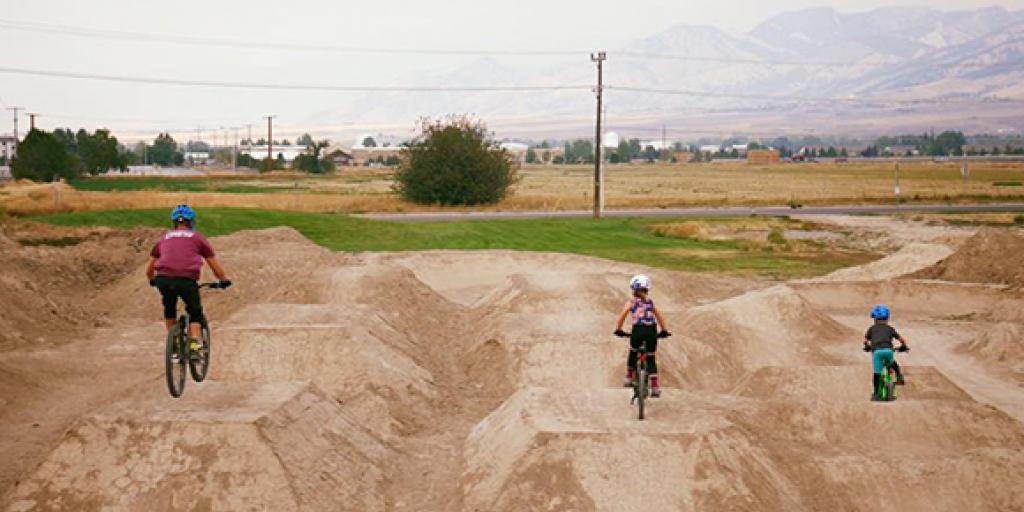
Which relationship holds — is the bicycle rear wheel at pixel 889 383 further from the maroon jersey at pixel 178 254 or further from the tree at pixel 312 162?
the tree at pixel 312 162

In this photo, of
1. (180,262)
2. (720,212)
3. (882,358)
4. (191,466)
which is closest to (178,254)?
(180,262)

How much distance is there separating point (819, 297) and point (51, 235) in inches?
1318

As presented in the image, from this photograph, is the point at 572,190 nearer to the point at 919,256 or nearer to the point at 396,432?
the point at 919,256

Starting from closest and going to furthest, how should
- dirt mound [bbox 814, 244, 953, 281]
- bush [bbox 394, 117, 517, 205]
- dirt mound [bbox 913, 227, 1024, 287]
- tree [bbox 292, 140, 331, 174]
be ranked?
dirt mound [bbox 913, 227, 1024, 287], dirt mound [bbox 814, 244, 953, 281], bush [bbox 394, 117, 517, 205], tree [bbox 292, 140, 331, 174]

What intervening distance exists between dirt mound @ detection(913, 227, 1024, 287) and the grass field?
22.4 ft

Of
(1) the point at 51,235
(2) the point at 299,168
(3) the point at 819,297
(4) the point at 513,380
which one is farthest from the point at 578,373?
(2) the point at 299,168

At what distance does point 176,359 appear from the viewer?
60.6 ft

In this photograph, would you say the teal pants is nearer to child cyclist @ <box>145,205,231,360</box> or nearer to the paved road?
child cyclist @ <box>145,205,231,360</box>

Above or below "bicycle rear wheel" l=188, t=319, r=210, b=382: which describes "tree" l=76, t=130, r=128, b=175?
above

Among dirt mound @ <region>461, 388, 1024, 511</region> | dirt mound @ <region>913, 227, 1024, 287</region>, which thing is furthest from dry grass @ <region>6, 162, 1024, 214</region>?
dirt mound @ <region>461, 388, 1024, 511</region>

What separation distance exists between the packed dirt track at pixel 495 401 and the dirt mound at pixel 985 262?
8.07ft

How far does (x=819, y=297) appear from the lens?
4288cm

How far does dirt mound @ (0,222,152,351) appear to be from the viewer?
3309 centimetres

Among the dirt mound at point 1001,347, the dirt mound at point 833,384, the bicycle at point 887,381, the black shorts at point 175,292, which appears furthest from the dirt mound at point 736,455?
the dirt mound at point 1001,347
